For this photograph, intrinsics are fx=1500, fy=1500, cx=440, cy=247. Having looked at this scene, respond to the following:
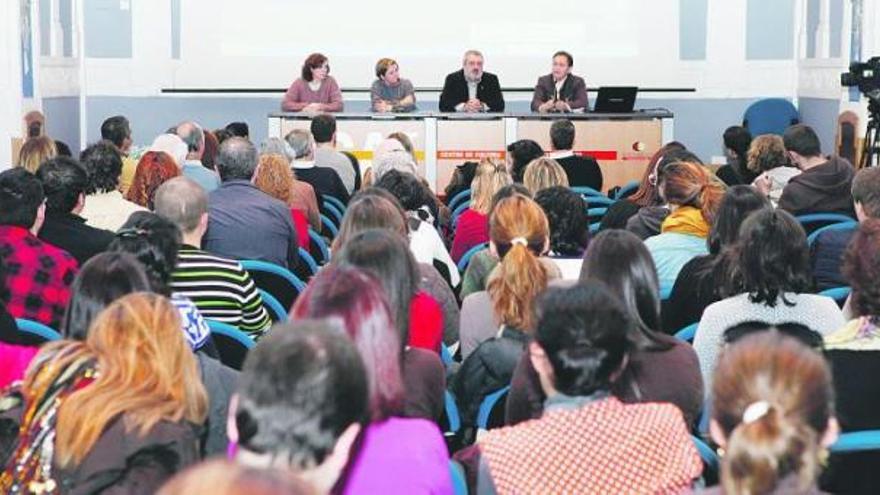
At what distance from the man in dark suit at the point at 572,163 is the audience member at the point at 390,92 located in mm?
2849

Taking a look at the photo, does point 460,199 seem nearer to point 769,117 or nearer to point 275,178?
point 275,178

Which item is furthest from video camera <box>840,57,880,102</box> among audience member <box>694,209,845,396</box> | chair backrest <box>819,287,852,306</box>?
audience member <box>694,209,845,396</box>

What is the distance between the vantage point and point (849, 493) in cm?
312

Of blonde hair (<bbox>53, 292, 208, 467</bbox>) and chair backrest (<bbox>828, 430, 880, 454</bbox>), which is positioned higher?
blonde hair (<bbox>53, 292, 208, 467</bbox>)

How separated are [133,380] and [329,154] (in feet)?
23.2

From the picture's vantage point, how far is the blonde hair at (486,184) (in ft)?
22.4

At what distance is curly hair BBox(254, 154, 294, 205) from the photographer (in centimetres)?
702

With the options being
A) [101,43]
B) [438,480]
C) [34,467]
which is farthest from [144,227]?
[101,43]

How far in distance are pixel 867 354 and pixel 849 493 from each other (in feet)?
1.22

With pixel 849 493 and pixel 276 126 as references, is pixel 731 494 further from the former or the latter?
pixel 276 126

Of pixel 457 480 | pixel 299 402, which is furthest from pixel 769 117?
pixel 299 402

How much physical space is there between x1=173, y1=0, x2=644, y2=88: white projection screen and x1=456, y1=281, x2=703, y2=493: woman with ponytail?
11.7 m

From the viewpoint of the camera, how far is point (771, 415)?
216cm

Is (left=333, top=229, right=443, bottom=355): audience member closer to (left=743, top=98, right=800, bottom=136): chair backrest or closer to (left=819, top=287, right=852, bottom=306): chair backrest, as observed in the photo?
(left=819, top=287, right=852, bottom=306): chair backrest
